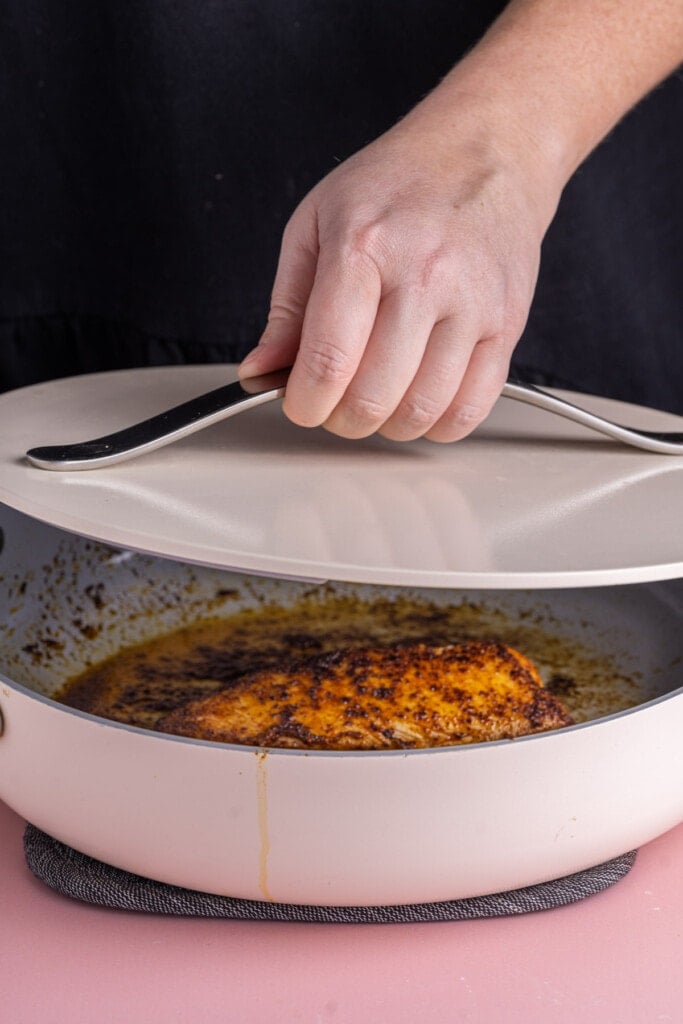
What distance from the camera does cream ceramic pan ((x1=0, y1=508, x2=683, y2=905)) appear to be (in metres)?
0.59

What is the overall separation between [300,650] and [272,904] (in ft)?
0.92

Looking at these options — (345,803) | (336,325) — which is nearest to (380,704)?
(345,803)

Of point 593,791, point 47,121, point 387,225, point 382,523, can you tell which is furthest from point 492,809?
point 47,121

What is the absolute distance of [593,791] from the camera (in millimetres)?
623

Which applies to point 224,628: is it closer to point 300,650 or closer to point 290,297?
point 300,650

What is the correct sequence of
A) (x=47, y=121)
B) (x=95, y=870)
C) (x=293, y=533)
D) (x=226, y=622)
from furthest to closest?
1. (x=47, y=121)
2. (x=226, y=622)
3. (x=95, y=870)
4. (x=293, y=533)

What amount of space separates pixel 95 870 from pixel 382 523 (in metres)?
0.28

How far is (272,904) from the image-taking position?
652 mm

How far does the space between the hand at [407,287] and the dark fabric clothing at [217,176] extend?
0.39 m

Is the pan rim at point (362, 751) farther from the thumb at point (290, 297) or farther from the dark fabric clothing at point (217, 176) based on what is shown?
the dark fabric clothing at point (217, 176)

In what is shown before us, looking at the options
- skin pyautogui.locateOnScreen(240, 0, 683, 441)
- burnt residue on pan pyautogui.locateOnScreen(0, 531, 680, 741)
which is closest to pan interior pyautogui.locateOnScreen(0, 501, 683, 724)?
burnt residue on pan pyautogui.locateOnScreen(0, 531, 680, 741)

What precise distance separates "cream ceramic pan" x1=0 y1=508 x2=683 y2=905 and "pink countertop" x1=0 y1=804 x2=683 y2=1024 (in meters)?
0.03

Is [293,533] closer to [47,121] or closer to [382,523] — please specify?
[382,523]

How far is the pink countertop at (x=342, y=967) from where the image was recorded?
0.59 metres
